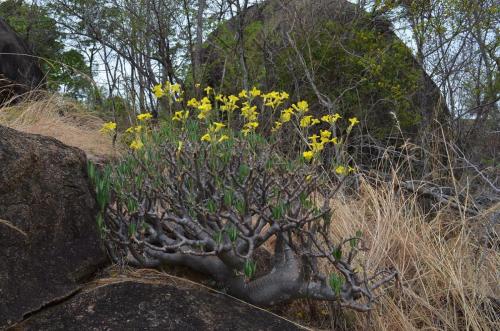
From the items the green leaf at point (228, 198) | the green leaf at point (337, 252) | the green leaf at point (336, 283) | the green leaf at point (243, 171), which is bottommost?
the green leaf at point (336, 283)

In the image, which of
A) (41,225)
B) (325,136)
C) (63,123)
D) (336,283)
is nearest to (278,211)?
(336,283)

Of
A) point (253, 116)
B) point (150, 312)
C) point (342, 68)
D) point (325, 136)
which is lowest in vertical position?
point (150, 312)

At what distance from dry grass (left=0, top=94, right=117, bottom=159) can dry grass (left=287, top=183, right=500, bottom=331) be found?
2.36m

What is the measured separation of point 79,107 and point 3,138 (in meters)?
5.16

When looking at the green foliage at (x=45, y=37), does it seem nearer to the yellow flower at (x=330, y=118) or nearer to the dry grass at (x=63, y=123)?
the dry grass at (x=63, y=123)

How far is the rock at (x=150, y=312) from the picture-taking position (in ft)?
7.22

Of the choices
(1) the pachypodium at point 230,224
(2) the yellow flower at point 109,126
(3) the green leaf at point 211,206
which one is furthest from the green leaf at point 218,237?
(2) the yellow flower at point 109,126

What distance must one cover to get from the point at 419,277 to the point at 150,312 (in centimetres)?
157

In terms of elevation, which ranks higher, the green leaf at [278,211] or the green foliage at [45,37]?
the green foliage at [45,37]

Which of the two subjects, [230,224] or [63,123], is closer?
[230,224]

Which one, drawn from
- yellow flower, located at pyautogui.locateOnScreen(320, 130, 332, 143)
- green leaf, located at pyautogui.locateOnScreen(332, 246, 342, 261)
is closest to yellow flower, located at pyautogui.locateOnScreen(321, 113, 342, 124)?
yellow flower, located at pyautogui.locateOnScreen(320, 130, 332, 143)

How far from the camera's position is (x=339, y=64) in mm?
7277

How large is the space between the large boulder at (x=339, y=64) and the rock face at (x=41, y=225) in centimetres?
447

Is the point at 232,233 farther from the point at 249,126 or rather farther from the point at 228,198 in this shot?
the point at 249,126
